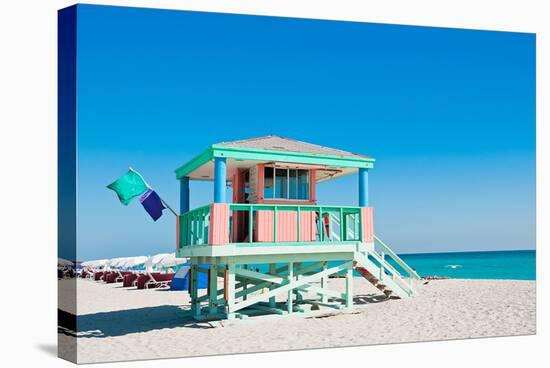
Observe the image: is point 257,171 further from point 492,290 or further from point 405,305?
point 492,290

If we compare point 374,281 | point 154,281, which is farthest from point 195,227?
point 154,281

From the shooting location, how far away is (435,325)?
51.3ft

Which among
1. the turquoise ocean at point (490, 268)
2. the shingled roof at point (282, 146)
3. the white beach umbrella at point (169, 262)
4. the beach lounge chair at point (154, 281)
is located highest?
the shingled roof at point (282, 146)

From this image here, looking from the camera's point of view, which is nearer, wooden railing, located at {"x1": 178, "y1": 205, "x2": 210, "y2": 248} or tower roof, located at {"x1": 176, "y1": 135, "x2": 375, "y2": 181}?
tower roof, located at {"x1": 176, "y1": 135, "x2": 375, "y2": 181}

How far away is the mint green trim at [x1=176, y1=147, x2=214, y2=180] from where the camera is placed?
606 inches

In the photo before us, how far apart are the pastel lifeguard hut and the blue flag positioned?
633mm

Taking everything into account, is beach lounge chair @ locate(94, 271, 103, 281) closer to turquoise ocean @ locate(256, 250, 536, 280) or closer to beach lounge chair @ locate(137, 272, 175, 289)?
beach lounge chair @ locate(137, 272, 175, 289)

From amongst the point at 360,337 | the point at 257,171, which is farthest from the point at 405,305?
the point at 257,171

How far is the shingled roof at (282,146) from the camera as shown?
51.7 feet

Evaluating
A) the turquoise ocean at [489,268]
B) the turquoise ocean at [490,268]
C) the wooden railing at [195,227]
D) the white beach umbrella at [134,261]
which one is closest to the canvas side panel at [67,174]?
the wooden railing at [195,227]

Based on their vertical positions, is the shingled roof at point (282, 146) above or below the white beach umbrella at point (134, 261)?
above

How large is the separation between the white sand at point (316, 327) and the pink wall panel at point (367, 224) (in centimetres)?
184

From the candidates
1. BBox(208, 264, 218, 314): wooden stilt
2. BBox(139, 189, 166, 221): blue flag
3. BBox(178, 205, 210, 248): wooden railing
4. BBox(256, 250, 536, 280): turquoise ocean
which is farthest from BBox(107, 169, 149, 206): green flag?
BBox(256, 250, 536, 280): turquoise ocean

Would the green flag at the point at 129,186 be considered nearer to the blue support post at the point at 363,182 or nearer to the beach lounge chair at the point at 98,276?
the blue support post at the point at 363,182
